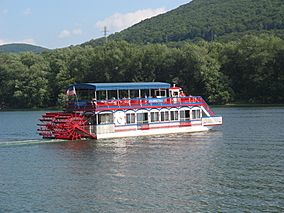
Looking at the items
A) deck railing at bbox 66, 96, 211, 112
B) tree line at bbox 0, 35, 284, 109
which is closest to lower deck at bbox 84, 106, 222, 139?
deck railing at bbox 66, 96, 211, 112

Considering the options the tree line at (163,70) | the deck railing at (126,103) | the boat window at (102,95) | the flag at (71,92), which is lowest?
the deck railing at (126,103)

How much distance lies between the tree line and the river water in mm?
66729

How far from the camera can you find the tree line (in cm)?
12088

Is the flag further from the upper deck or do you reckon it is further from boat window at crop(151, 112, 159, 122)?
boat window at crop(151, 112, 159, 122)

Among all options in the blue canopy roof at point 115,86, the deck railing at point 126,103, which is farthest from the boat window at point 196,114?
the blue canopy roof at point 115,86

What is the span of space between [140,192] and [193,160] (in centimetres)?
1045

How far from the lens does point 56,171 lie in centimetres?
3828

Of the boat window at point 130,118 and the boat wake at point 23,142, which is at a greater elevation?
the boat window at point 130,118

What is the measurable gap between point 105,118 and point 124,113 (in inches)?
84.9

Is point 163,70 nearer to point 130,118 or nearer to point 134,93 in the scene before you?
point 134,93

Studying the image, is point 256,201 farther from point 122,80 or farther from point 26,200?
point 122,80

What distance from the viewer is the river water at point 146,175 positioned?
28.8 meters

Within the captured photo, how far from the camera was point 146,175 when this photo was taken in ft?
117

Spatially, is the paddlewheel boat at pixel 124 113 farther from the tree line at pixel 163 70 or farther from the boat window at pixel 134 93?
the tree line at pixel 163 70
